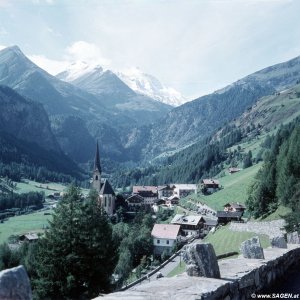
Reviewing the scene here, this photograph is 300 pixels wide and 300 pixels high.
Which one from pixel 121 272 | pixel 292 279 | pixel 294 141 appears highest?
pixel 294 141

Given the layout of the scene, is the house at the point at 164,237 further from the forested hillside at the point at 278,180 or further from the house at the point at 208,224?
the forested hillside at the point at 278,180

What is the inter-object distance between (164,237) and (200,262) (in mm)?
93935

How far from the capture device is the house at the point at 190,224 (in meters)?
109

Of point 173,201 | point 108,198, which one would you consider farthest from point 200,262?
point 173,201

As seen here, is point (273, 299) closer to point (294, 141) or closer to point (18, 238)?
point (294, 141)

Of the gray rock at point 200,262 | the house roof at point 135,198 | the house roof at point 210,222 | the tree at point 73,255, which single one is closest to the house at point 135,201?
the house roof at point 135,198

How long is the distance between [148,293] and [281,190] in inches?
2143

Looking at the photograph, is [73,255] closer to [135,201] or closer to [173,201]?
[173,201]

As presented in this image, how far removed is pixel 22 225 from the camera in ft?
528

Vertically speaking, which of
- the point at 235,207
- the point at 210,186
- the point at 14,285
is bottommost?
the point at 235,207

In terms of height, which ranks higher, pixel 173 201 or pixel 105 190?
pixel 105 190

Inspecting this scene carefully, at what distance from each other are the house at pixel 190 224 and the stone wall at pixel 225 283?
97.1m

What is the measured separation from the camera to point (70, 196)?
32.9 m

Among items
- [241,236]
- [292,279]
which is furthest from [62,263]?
[241,236]
